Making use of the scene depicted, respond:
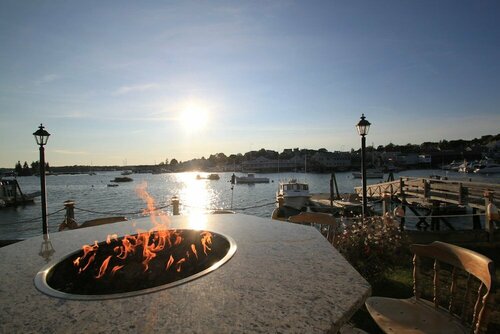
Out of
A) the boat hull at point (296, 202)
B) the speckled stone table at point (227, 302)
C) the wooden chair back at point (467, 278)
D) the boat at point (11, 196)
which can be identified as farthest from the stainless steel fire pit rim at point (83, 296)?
the boat at point (11, 196)

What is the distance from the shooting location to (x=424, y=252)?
351 centimetres

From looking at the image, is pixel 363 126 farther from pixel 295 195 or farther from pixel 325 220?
pixel 295 195

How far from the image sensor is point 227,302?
2.33 meters

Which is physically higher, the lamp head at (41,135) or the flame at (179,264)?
the lamp head at (41,135)

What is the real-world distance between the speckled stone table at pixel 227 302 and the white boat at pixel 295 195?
2813 centimetres

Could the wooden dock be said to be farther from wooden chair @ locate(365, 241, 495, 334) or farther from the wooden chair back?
wooden chair @ locate(365, 241, 495, 334)

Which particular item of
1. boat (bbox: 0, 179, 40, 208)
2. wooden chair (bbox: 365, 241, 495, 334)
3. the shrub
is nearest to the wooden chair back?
wooden chair (bbox: 365, 241, 495, 334)

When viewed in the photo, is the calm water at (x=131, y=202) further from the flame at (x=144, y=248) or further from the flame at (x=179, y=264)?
the flame at (x=179, y=264)

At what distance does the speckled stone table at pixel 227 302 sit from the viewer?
6.59ft

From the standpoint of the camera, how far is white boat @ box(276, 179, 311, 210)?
31406 mm

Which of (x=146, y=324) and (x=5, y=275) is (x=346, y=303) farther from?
(x=5, y=275)

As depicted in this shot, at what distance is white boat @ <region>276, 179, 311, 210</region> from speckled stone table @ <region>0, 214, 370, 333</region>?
28.1m

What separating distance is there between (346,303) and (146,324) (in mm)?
1466

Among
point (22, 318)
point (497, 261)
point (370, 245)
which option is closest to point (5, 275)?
point (22, 318)
